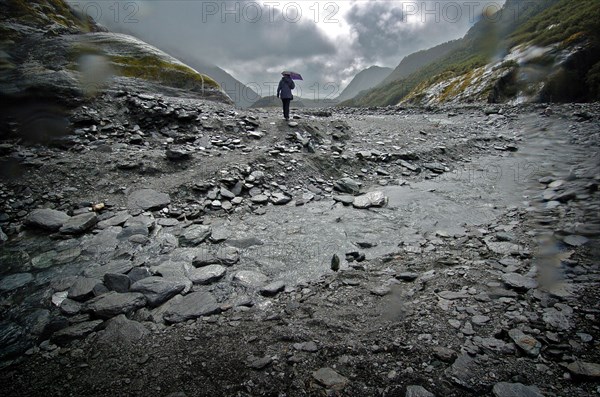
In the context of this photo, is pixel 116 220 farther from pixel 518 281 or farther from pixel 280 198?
pixel 518 281

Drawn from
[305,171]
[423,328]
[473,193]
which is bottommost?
[423,328]

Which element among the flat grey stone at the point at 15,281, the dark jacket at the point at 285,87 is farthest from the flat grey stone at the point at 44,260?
the dark jacket at the point at 285,87

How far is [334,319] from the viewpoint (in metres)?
3.79

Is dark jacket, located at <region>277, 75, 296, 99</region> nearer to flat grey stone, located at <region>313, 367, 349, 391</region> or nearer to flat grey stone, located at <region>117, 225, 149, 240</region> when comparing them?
flat grey stone, located at <region>117, 225, 149, 240</region>

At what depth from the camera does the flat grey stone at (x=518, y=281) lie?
396 centimetres

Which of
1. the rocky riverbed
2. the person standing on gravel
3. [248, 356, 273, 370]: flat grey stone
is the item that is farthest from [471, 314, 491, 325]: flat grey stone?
the person standing on gravel

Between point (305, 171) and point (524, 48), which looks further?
point (524, 48)

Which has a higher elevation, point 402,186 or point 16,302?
point 402,186

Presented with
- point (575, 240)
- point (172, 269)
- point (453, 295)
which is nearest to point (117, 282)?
point (172, 269)

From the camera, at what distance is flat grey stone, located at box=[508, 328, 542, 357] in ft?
9.44

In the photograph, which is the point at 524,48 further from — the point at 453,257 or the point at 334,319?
the point at 334,319

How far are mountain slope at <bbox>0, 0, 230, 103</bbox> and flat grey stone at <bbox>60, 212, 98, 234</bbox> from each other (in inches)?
316

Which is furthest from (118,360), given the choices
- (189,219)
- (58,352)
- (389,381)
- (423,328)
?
(189,219)

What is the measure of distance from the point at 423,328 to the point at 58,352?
4.57 m
